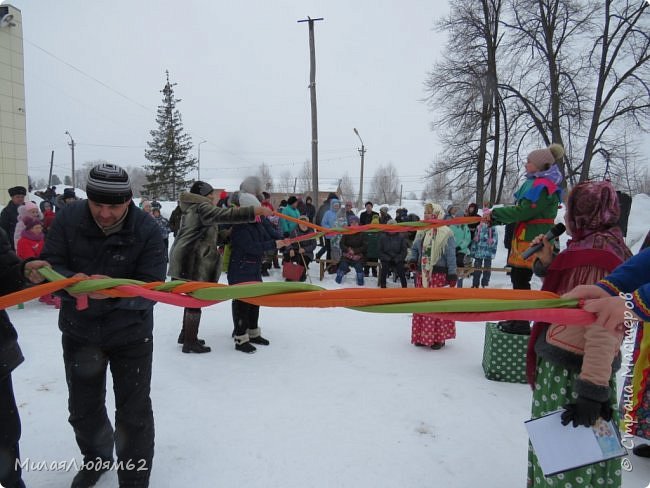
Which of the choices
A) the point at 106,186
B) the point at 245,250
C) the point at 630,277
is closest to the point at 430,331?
the point at 245,250

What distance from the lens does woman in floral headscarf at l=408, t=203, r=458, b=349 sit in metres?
4.87

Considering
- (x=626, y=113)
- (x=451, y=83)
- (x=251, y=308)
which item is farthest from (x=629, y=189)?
(x=251, y=308)

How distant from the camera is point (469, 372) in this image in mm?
4180

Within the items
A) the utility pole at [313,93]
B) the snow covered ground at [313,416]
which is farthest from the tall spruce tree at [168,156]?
the snow covered ground at [313,416]

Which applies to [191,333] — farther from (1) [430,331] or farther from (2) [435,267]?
(2) [435,267]

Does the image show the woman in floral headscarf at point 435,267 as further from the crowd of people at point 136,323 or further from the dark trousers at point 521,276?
the crowd of people at point 136,323

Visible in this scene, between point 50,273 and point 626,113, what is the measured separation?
21.4 metres

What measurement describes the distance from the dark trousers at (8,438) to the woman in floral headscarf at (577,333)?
255 cm

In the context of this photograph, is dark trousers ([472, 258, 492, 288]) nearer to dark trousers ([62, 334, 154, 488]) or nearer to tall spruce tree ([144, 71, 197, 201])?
dark trousers ([62, 334, 154, 488])

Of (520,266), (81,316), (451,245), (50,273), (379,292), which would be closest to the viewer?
(379,292)

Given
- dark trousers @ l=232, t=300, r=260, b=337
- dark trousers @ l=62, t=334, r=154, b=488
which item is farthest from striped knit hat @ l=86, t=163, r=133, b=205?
dark trousers @ l=232, t=300, r=260, b=337

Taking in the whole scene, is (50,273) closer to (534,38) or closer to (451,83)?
(451,83)

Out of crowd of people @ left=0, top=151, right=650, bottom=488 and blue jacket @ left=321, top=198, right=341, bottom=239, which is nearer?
crowd of people @ left=0, top=151, right=650, bottom=488

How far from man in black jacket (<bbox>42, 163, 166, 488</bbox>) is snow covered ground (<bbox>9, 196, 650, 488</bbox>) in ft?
1.22
